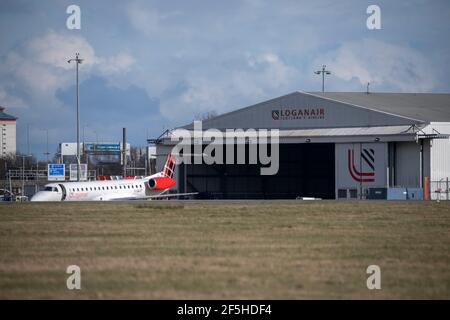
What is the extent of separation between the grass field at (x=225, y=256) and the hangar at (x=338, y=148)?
107 ft

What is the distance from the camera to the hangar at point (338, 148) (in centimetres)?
7000

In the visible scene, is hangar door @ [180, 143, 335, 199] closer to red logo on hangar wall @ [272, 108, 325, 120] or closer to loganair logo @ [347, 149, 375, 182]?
red logo on hangar wall @ [272, 108, 325, 120]

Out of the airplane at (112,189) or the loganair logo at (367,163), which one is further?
the loganair logo at (367,163)

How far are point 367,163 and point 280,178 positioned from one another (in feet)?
45.9

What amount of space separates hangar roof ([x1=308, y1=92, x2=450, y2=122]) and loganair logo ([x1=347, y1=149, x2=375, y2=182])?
5129 mm

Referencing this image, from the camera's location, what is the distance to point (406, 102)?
86.1 metres

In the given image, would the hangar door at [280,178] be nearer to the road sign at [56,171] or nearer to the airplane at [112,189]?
the airplane at [112,189]

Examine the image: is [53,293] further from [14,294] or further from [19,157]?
[19,157]

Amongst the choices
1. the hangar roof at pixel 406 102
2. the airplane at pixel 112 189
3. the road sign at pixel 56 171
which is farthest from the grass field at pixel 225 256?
the road sign at pixel 56 171

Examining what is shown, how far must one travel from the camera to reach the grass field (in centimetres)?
1734

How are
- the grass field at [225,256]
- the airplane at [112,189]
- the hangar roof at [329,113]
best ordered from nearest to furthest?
the grass field at [225,256] → the airplane at [112,189] → the hangar roof at [329,113]

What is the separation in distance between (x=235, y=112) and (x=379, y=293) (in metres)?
65.9

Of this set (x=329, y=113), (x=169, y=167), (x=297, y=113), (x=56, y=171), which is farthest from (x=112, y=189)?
(x=56, y=171)

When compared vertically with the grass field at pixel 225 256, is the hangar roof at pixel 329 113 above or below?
above
